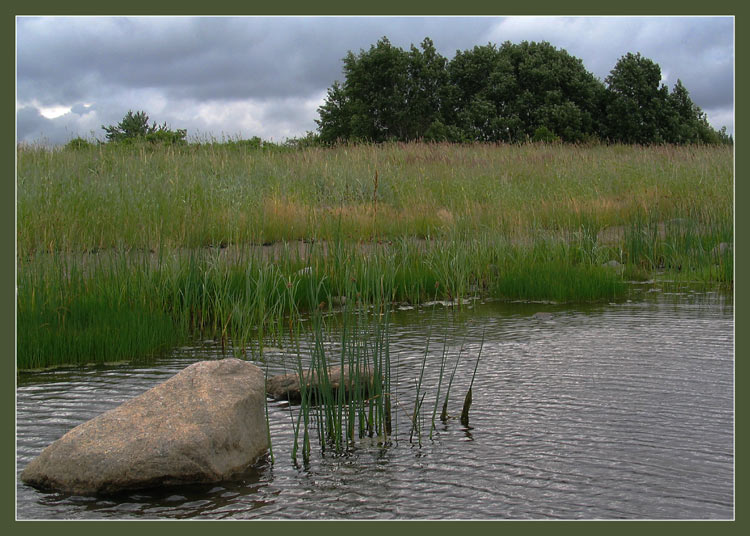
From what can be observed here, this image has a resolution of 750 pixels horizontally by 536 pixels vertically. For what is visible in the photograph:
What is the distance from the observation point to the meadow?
18.1ft

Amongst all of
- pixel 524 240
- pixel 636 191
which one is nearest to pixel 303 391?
pixel 524 240

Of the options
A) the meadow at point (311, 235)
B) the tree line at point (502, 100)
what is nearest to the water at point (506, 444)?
the meadow at point (311, 235)

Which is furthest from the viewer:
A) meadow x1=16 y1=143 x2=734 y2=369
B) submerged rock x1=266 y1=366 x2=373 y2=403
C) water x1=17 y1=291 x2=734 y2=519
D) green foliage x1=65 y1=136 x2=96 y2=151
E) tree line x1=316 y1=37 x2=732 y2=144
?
tree line x1=316 y1=37 x2=732 y2=144

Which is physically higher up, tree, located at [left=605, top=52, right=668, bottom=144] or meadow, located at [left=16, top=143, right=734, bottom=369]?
tree, located at [left=605, top=52, right=668, bottom=144]

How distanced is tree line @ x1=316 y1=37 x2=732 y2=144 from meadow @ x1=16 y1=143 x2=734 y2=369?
13962 millimetres

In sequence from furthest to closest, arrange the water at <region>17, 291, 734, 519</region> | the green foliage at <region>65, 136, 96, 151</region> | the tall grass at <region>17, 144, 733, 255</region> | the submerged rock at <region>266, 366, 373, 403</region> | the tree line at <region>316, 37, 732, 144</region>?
the tree line at <region>316, 37, 732, 144</region>, the green foliage at <region>65, 136, 96, 151</region>, the tall grass at <region>17, 144, 733, 255</region>, the submerged rock at <region>266, 366, 373, 403</region>, the water at <region>17, 291, 734, 519</region>

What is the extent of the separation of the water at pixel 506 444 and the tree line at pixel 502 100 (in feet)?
82.1

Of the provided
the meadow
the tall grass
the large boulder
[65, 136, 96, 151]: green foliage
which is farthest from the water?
[65, 136, 96, 151]: green foliage

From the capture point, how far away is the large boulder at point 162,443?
2922 millimetres

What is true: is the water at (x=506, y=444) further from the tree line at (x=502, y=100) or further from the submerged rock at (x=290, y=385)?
the tree line at (x=502, y=100)

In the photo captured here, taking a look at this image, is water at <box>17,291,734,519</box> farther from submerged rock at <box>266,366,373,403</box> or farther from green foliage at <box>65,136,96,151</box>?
green foliage at <box>65,136,96,151</box>

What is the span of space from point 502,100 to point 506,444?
30.8m

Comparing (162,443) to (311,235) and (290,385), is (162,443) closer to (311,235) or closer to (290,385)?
(290,385)

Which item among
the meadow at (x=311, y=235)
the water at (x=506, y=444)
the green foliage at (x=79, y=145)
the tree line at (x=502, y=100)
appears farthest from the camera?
the tree line at (x=502, y=100)
